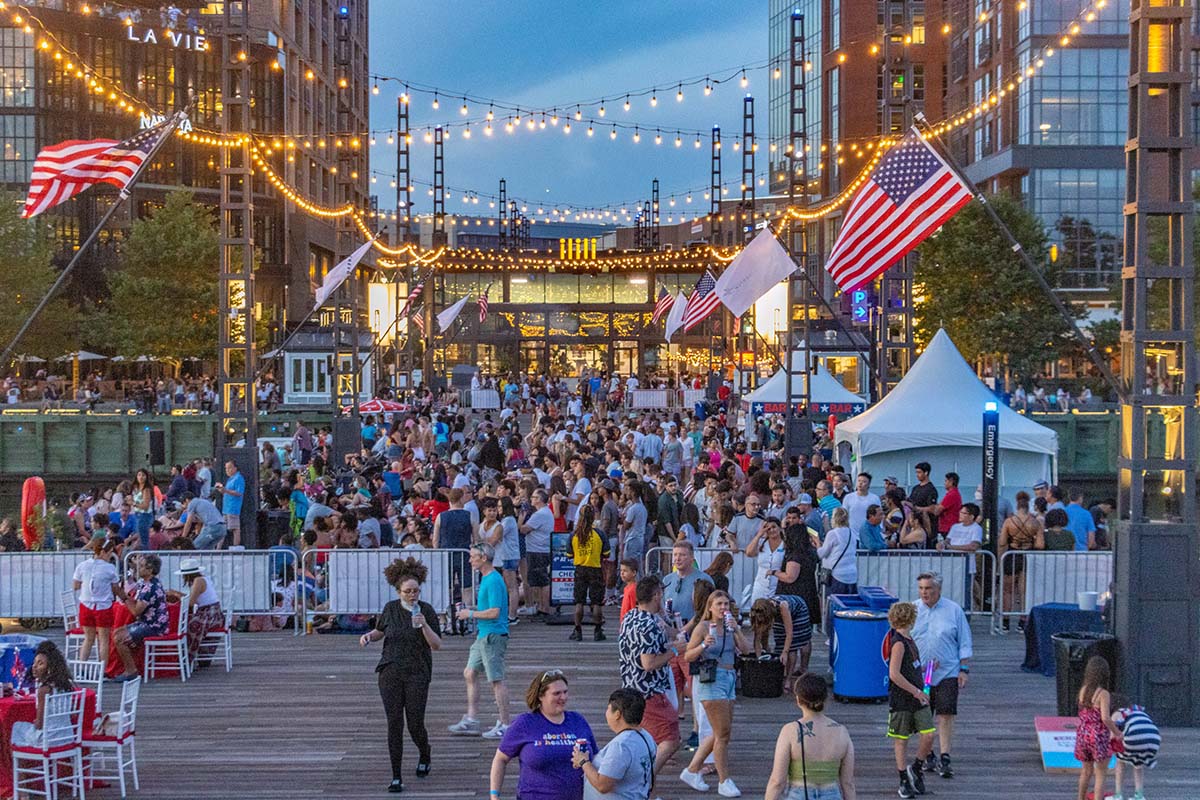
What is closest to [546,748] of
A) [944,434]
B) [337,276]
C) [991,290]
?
[944,434]

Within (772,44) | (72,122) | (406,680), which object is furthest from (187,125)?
(406,680)

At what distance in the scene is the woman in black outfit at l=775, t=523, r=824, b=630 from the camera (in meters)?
12.9

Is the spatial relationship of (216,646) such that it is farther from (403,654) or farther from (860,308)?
(860,308)

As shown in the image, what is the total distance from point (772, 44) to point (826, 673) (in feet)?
273

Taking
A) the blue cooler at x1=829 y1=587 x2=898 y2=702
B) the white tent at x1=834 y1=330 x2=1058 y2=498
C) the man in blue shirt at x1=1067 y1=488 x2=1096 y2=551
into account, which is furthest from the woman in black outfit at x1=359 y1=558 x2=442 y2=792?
the white tent at x1=834 y1=330 x2=1058 y2=498

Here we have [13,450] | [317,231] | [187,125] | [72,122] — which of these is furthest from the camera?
[317,231]

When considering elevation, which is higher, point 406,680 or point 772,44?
point 772,44

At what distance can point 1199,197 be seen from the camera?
48.2 m

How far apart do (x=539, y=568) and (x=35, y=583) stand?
19.1 ft

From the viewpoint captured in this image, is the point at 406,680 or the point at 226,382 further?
the point at 226,382

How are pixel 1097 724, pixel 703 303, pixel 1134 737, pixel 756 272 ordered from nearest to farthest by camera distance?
pixel 1134 737 → pixel 1097 724 → pixel 756 272 → pixel 703 303

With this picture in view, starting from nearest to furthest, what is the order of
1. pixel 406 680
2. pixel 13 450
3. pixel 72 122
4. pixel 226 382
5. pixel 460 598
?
pixel 406 680 → pixel 460 598 → pixel 226 382 → pixel 13 450 → pixel 72 122

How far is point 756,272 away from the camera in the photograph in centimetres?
2461

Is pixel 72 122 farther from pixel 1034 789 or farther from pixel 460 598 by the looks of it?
pixel 1034 789
